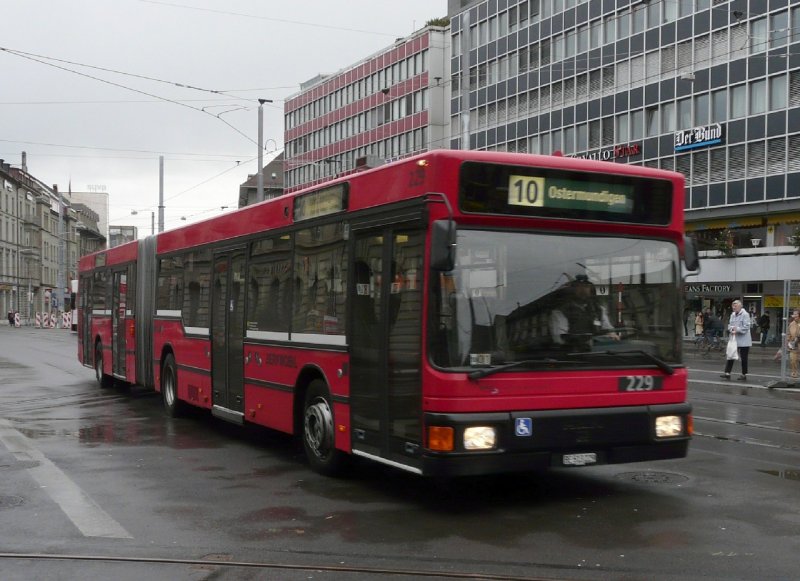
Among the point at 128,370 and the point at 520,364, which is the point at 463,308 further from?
the point at 128,370

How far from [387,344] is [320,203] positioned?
2.04m

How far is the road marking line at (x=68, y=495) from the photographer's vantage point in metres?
7.23

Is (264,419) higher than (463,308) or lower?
lower

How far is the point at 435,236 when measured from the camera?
7172mm

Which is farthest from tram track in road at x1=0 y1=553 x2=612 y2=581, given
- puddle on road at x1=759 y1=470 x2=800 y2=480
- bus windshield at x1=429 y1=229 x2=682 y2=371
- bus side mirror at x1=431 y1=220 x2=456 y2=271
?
puddle on road at x1=759 y1=470 x2=800 y2=480

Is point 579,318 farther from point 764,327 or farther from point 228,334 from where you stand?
point 764,327

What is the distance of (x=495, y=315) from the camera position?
295 inches

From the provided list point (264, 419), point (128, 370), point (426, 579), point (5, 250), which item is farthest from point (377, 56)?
point (426, 579)

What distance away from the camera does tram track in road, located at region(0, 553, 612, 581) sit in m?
5.90

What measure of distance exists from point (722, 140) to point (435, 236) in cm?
3948

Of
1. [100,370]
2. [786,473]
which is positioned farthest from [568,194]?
[100,370]

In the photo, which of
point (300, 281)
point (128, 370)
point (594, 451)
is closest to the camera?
point (594, 451)

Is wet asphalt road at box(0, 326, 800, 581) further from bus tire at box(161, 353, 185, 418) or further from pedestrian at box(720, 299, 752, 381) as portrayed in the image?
pedestrian at box(720, 299, 752, 381)

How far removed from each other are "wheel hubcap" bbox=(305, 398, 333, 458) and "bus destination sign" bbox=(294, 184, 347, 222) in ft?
→ 5.63
